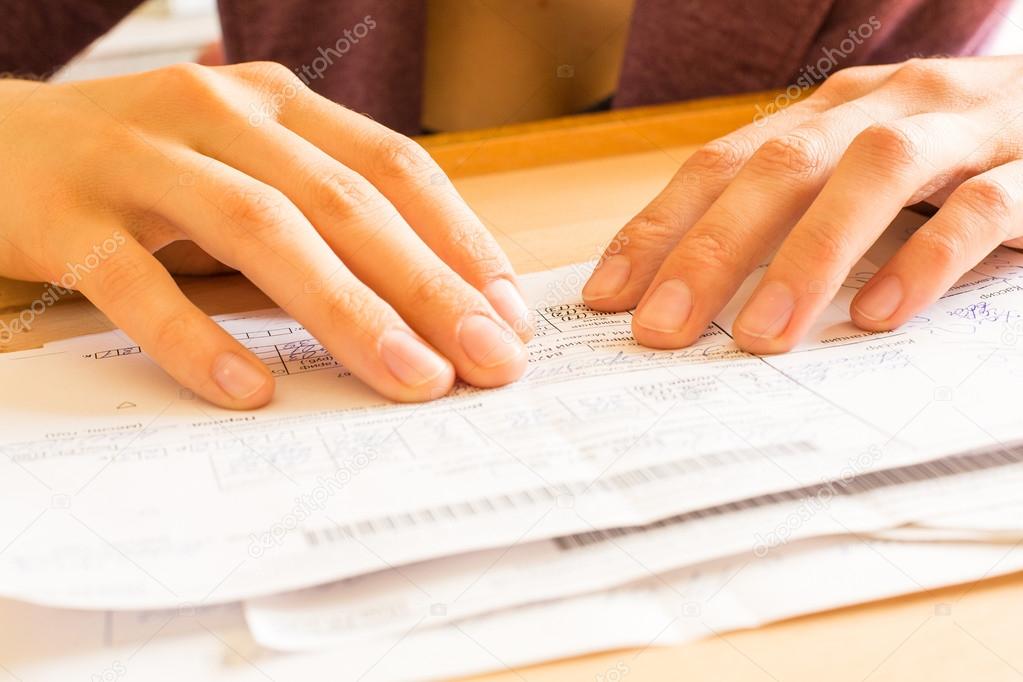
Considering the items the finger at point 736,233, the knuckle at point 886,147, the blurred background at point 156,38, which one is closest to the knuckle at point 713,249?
the finger at point 736,233

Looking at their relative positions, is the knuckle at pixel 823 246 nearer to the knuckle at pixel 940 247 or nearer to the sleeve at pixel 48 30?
the knuckle at pixel 940 247

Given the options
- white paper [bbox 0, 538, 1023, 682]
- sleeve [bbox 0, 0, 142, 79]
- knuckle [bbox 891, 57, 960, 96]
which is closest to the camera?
white paper [bbox 0, 538, 1023, 682]

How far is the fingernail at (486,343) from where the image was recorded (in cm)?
49

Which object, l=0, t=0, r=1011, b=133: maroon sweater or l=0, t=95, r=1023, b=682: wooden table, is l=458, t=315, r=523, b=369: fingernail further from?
l=0, t=0, r=1011, b=133: maroon sweater

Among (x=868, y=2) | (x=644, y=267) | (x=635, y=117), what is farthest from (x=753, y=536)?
(x=868, y=2)

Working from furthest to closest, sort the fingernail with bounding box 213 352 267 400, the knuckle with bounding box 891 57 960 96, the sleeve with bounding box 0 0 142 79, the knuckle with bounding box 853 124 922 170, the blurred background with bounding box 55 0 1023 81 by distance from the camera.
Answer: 1. the blurred background with bounding box 55 0 1023 81
2. the sleeve with bounding box 0 0 142 79
3. the knuckle with bounding box 891 57 960 96
4. the knuckle with bounding box 853 124 922 170
5. the fingernail with bounding box 213 352 267 400

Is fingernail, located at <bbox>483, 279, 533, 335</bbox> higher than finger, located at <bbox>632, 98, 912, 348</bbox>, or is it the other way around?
finger, located at <bbox>632, 98, 912, 348</bbox>

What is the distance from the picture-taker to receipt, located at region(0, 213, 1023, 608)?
13.7 inches

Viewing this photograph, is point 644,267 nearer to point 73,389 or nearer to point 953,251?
point 953,251

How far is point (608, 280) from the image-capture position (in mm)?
605

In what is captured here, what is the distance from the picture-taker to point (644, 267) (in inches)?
23.9

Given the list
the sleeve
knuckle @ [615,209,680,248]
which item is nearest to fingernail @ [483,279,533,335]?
knuckle @ [615,209,680,248]
